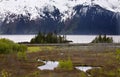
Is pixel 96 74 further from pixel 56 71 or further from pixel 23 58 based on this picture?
pixel 23 58

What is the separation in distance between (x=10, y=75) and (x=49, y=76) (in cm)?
564

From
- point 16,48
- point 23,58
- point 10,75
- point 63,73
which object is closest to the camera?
point 10,75

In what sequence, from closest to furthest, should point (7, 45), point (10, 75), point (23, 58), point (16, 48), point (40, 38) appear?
point (10, 75) → point (23, 58) → point (7, 45) → point (16, 48) → point (40, 38)

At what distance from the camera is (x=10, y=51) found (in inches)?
4026


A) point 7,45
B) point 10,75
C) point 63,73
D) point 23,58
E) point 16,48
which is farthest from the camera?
point 16,48

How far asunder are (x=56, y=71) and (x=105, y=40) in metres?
126

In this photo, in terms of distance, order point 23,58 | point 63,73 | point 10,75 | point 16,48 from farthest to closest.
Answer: point 16,48 < point 23,58 < point 63,73 < point 10,75

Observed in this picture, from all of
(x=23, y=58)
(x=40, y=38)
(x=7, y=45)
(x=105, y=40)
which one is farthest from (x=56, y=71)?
(x=105, y=40)

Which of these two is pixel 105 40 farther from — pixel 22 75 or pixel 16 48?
pixel 22 75

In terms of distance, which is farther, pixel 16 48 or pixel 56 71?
pixel 16 48

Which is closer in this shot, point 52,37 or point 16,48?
point 16,48

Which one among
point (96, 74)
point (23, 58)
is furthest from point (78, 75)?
point (23, 58)

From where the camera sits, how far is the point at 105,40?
187m

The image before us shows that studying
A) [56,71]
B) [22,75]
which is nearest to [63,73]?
[56,71]
